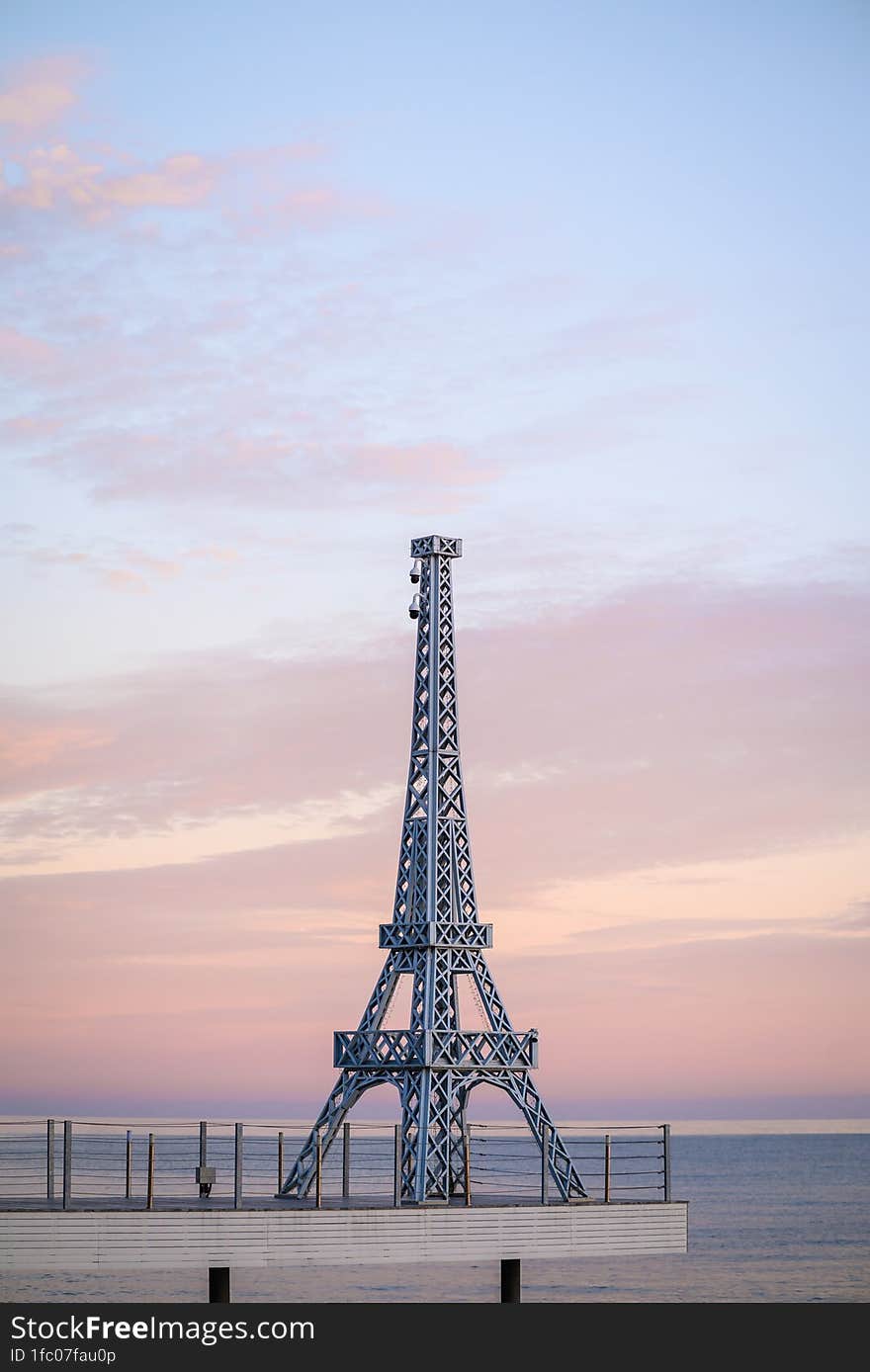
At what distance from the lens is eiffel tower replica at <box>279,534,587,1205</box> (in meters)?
54.4

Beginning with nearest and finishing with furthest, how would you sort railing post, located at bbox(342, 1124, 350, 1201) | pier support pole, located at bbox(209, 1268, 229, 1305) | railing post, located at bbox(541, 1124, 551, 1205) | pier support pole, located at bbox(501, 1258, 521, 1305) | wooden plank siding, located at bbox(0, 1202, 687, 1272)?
wooden plank siding, located at bbox(0, 1202, 687, 1272) < pier support pole, located at bbox(209, 1268, 229, 1305) < railing post, located at bbox(541, 1124, 551, 1205) < pier support pole, located at bbox(501, 1258, 521, 1305) < railing post, located at bbox(342, 1124, 350, 1201)

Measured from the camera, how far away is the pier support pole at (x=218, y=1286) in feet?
164

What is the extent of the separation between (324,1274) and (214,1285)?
43.8 m

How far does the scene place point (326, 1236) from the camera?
48312 mm

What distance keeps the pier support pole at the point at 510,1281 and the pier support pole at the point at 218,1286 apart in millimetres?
7807

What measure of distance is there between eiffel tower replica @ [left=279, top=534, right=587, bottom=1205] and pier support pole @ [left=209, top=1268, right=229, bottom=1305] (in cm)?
406

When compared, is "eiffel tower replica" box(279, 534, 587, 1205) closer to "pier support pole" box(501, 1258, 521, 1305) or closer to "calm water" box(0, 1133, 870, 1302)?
"pier support pole" box(501, 1258, 521, 1305)

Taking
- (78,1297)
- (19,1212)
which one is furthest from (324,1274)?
(19,1212)

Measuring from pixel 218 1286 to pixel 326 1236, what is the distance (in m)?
3.71

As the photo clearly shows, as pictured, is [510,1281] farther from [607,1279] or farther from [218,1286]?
[607,1279]

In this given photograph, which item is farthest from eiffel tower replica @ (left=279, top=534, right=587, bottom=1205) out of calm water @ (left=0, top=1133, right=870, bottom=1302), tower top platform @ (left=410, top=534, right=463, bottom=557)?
calm water @ (left=0, top=1133, right=870, bottom=1302)

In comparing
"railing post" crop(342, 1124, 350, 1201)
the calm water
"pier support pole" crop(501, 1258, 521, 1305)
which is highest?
"railing post" crop(342, 1124, 350, 1201)
